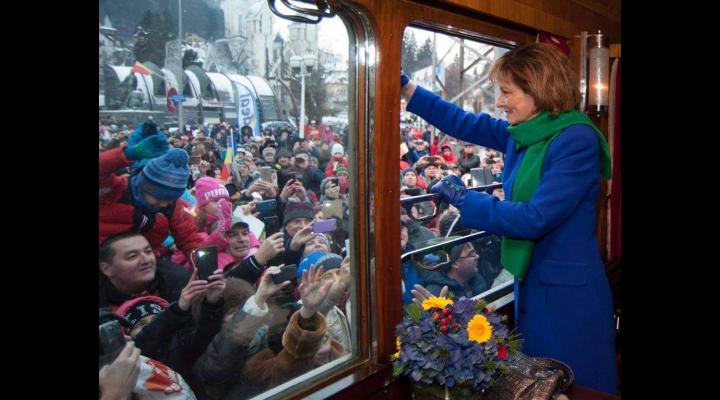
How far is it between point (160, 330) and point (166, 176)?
404mm

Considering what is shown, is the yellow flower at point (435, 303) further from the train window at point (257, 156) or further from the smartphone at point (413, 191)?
the smartphone at point (413, 191)

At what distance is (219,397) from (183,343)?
0.77 ft

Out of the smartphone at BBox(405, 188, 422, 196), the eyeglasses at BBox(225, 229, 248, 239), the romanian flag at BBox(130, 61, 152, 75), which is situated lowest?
the eyeglasses at BBox(225, 229, 248, 239)

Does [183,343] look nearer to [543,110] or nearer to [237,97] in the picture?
[237,97]

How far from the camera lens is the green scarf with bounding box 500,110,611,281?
213 cm

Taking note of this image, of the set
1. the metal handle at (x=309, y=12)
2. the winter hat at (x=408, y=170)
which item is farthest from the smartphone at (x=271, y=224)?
the winter hat at (x=408, y=170)

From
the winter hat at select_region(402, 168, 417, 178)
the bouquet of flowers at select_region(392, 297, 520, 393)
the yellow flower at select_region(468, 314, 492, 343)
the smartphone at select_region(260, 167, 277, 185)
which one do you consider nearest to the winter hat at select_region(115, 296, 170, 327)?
the smartphone at select_region(260, 167, 277, 185)

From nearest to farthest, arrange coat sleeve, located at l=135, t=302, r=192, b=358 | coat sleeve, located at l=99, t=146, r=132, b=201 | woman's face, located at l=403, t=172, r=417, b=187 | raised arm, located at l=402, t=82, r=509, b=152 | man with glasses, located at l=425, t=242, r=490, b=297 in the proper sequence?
coat sleeve, located at l=99, t=146, r=132, b=201 < coat sleeve, located at l=135, t=302, r=192, b=358 < raised arm, located at l=402, t=82, r=509, b=152 < woman's face, located at l=403, t=172, r=417, b=187 < man with glasses, located at l=425, t=242, r=490, b=297

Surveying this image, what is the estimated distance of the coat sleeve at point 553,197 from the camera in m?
2.03

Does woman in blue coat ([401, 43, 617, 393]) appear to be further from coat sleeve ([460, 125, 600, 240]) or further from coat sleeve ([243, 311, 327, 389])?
coat sleeve ([243, 311, 327, 389])

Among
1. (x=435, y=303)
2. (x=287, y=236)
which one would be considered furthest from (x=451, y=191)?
(x=287, y=236)

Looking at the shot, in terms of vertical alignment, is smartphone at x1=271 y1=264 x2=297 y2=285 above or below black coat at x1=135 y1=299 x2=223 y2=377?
above

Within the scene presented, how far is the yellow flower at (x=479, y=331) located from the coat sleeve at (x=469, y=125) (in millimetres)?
953

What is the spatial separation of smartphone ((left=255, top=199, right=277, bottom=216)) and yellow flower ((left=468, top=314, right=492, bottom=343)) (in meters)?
0.69
